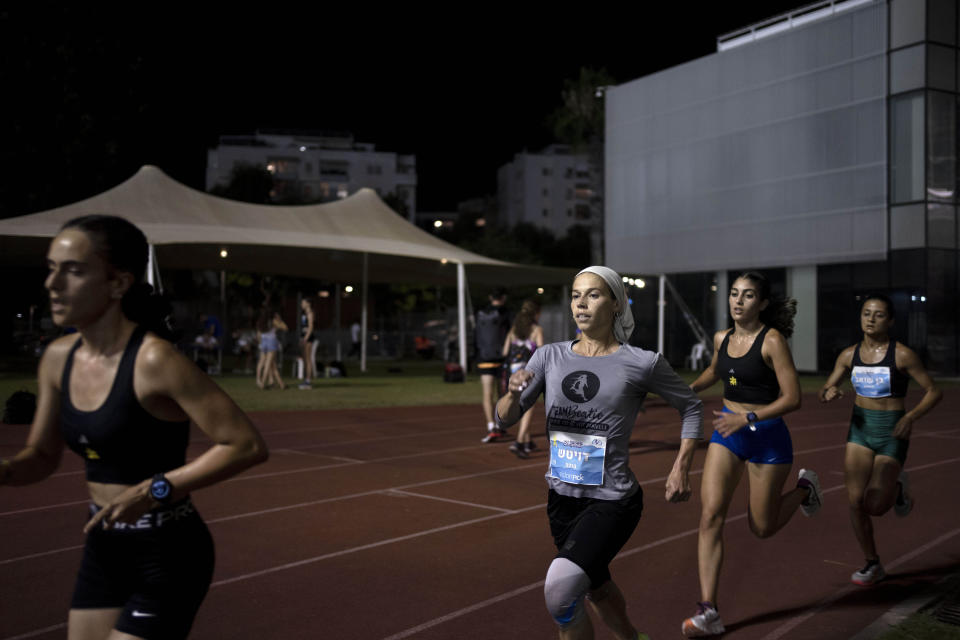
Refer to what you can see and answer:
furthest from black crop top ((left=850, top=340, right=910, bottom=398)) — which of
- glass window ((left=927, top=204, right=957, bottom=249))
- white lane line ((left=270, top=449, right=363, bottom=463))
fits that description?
glass window ((left=927, top=204, right=957, bottom=249))

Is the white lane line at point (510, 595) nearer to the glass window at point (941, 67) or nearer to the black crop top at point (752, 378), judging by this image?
the black crop top at point (752, 378)

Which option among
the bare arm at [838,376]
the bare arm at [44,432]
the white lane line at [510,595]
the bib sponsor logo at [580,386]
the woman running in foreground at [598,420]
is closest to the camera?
the bare arm at [44,432]

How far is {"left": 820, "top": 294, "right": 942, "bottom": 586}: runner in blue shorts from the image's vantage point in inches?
224

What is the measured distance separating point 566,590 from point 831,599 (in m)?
2.74

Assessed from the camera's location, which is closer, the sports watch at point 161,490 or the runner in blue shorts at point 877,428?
the sports watch at point 161,490

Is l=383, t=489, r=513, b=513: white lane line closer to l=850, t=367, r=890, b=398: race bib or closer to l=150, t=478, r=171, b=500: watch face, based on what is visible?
l=850, t=367, r=890, b=398: race bib

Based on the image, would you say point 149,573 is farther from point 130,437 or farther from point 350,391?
point 350,391

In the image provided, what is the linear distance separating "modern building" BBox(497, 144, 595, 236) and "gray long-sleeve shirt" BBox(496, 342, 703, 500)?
123 metres

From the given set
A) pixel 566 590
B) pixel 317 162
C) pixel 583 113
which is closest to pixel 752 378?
pixel 566 590

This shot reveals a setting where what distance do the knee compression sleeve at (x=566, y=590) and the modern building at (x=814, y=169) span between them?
2789cm

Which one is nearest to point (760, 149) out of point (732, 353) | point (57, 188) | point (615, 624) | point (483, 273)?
point (483, 273)

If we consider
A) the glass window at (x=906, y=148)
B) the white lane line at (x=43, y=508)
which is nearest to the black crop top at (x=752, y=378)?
the white lane line at (x=43, y=508)

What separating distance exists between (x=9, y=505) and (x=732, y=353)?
6.14m

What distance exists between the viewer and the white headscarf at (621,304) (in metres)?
3.87
